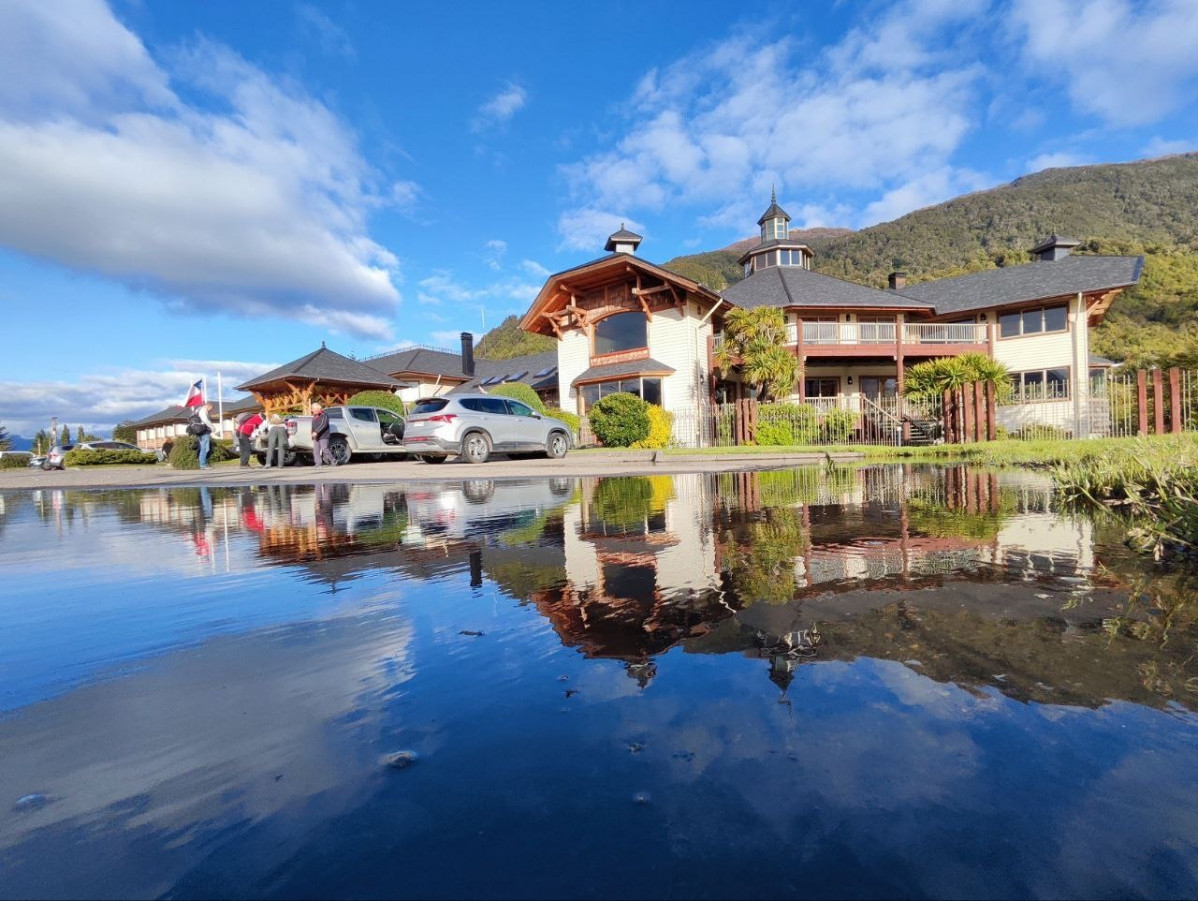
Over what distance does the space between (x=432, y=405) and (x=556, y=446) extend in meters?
Answer: 3.94

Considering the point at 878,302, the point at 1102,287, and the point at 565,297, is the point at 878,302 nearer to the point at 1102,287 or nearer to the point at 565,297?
the point at 1102,287

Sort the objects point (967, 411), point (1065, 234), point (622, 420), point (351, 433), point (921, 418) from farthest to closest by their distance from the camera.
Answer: point (1065, 234)
point (921, 418)
point (622, 420)
point (967, 411)
point (351, 433)

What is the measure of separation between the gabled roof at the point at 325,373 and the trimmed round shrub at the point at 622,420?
2065cm

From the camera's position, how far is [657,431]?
79.2 feet

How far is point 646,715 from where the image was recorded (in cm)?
175

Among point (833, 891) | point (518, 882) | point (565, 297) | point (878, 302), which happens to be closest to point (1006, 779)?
point (833, 891)

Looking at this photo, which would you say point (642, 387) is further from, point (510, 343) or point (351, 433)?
point (510, 343)

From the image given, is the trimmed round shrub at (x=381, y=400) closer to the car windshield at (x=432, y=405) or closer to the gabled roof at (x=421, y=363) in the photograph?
the car windshield at (x=432, y=405)

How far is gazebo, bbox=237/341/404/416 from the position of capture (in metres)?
36.3

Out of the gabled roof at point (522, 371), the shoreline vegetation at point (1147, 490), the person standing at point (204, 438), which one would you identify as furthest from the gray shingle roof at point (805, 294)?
the person standing at point (204, 438)

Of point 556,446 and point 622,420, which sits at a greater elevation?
point 622,420

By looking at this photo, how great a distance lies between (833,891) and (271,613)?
9.13 feet

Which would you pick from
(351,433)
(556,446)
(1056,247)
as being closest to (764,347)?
(556,446)

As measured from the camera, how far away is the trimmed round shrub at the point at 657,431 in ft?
77.7
